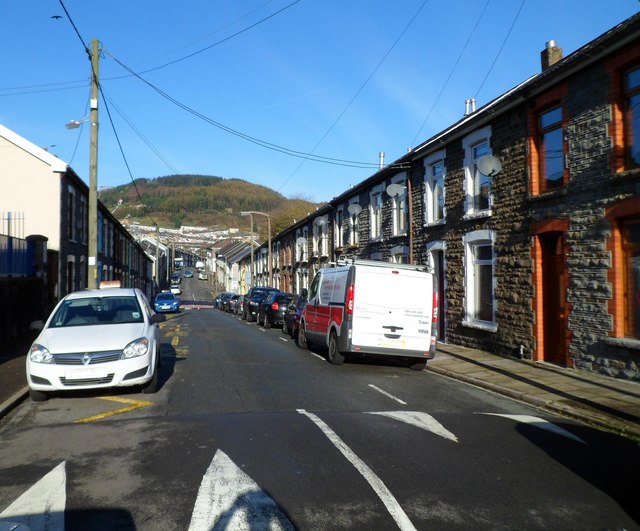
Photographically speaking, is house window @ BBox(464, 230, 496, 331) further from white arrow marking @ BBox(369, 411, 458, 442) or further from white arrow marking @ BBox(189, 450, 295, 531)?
white arrow marking @ BBox(189, 450, 295, 531)

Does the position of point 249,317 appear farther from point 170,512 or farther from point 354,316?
point 170,512

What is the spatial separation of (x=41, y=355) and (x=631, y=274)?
33.3 ft

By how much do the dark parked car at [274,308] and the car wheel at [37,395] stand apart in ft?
53.4

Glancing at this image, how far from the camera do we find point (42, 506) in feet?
15.1

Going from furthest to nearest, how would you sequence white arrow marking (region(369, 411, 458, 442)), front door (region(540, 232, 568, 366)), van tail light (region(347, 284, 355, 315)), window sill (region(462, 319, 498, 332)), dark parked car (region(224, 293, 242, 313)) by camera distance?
dark parked car (region(224, 293, 242, 313)), window sill (region(462, 319, 498, 332)), front door (region(540, 232, 568, 366)), van tail light (region(347, 284, 355, 315)), white arrow marking (region(369, 411, 458, 442))

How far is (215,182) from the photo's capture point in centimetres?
12712

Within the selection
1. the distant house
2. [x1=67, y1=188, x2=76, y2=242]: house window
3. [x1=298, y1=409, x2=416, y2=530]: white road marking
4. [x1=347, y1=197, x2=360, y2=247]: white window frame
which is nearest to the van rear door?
[x1=298, y1=409, x2=416, y2=530]: white road marking

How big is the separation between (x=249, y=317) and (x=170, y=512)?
87.7ft

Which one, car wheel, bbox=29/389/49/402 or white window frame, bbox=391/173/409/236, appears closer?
car wheel, bbox=29/389/49/402

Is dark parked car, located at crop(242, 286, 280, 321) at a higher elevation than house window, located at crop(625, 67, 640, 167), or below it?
below

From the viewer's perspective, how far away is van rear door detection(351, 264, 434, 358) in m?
12.7

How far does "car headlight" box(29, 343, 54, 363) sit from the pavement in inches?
28.9

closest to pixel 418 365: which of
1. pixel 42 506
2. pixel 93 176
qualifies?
pixel 42 506

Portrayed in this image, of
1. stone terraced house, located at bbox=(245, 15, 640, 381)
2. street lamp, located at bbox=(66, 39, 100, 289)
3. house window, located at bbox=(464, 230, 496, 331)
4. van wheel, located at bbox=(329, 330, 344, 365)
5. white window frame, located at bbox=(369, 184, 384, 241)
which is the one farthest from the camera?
white window frame, located at bbox=(369, 184, 384, 241)
